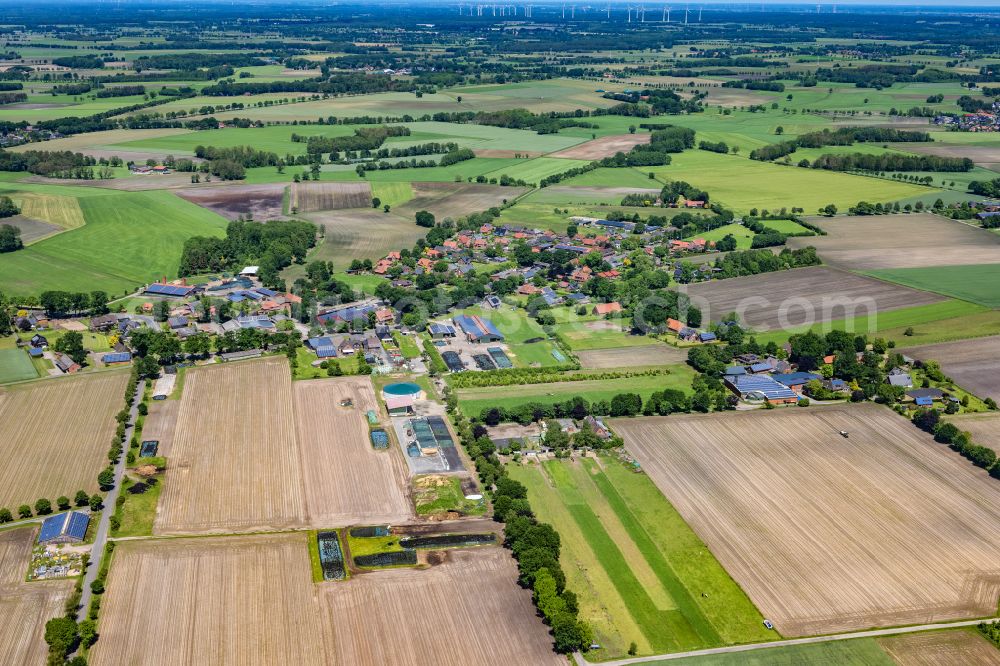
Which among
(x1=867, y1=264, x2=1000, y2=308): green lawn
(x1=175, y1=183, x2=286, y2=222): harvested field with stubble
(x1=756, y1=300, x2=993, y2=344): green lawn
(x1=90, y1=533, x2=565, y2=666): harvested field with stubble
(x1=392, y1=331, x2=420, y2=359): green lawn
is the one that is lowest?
(x1=90, y1=533, x2=565, y2=666): harvested field with stubble

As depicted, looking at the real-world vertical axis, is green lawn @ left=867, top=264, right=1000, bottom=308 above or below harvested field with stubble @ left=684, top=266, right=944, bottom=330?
above

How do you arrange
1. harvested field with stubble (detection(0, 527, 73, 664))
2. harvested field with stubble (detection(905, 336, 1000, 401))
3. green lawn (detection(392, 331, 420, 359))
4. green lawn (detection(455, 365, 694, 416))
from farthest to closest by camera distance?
green lawn (detection(392, 331, 420, 359))
harvested field with stubble (detection(905, 336, 1000, 401))
green lawn (detection(455, 365, 694, 416))
harvested field with stubble (detection(0, 527, 73, 664))

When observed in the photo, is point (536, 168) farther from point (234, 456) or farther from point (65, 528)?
point (65, 528)

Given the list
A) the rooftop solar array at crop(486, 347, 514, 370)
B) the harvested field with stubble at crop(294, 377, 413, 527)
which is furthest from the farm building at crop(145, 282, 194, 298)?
the rooftop solar array at crop(486, 347, 514, 370)

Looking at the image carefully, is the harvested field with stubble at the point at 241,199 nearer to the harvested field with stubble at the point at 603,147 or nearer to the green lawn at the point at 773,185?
the harvested field with stubble at the point at 603,147

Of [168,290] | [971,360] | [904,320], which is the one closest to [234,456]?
[168,290]

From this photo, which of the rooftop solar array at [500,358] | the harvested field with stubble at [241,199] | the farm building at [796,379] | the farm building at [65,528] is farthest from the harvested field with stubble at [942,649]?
the harvested field with stubble at [241,199]

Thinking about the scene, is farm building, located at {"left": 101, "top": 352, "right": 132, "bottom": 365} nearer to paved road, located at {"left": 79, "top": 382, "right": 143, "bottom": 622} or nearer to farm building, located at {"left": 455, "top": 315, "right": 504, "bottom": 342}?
paved road, located at {"left": 79, "top": 382, "right": 143, "bottom": 622}
